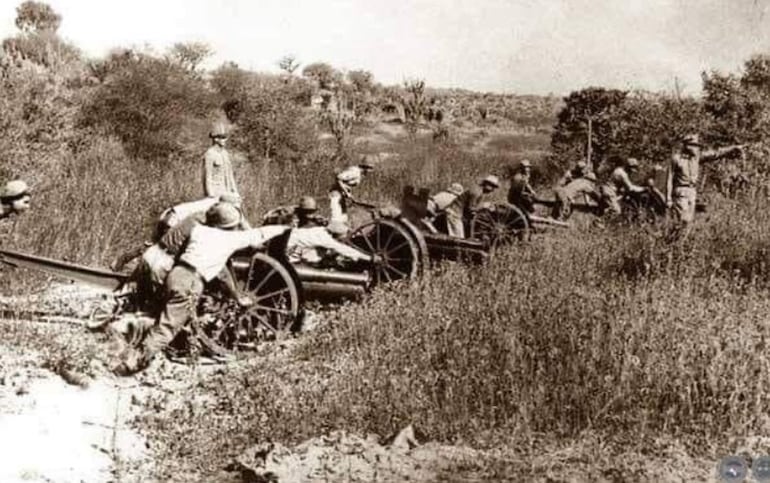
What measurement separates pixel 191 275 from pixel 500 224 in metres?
5.68

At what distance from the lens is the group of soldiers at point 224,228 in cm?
738

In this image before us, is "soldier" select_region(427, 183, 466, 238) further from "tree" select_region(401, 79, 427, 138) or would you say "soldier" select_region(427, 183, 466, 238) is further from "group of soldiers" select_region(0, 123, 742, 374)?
"tree" select_region(401, 79, 427, 138)

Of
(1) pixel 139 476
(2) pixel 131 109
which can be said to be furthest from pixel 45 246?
(2) pixel 131 109

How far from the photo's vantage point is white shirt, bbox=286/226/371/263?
885cm

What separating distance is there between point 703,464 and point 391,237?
4754 mm

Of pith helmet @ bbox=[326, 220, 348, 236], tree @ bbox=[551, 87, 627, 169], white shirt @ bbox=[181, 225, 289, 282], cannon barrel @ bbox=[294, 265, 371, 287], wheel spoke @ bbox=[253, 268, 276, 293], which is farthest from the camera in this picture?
tree @ bbox=[551, 87, 627, 169]

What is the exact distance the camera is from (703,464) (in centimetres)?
526

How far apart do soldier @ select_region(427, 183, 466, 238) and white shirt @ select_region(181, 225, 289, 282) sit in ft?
11.0

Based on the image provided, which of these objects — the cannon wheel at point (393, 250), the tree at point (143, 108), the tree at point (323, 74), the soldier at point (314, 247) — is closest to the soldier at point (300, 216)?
the soldier at point (314, 247)

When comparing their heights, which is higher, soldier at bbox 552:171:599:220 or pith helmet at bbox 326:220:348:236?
soldier at bbox 552:171:599:220

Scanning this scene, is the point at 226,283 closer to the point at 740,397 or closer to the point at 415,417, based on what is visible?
the point at 415,417

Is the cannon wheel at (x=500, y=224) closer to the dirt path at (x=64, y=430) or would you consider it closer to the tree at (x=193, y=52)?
the dirt path at (x=64, y=430)

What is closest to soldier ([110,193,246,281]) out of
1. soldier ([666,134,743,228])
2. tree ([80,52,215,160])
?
soldier ([666,134,743,228])

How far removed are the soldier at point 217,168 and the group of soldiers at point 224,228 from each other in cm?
1
